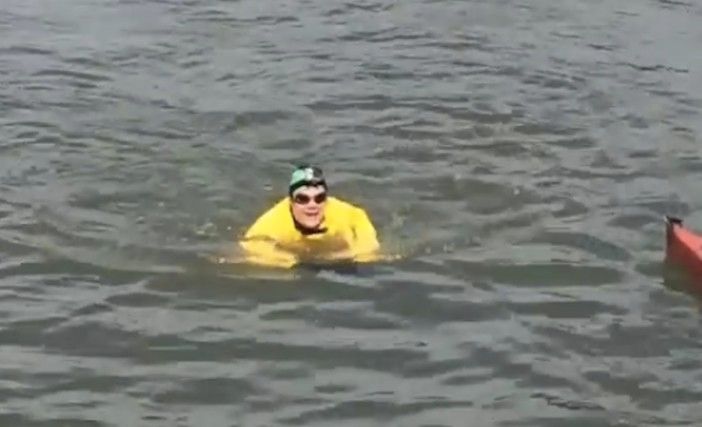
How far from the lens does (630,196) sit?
1550 cm

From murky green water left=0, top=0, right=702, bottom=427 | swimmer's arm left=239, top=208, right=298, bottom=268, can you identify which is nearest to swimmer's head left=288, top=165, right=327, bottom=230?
swimmer's arm left=239, top=208, right=298, bottom=268

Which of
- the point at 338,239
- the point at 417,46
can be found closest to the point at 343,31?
the point at 417,46

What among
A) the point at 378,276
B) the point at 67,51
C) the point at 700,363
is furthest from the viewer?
the point at 67,51

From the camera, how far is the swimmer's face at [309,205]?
45.0 ft

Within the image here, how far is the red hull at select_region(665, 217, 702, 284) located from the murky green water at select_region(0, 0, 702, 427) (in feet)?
0.76

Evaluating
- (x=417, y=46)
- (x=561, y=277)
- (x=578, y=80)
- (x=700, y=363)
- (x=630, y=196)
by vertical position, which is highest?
(x=417, y=46)

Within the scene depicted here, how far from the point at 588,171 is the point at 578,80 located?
11.7 ft

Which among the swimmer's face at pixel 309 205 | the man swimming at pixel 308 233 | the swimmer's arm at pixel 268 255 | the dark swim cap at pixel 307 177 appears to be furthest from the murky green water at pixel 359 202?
the dark swim cap at pixel 307 177

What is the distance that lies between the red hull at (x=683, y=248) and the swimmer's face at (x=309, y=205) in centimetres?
328

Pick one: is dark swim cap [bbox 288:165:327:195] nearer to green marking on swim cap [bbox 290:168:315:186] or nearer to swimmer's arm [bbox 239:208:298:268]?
green marking on swim cap [bbox 290:168:315:186]

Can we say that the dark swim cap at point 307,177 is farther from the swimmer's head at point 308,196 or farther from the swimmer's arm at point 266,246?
the swimmer's arm at point 266,246

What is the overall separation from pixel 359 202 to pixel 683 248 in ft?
12.6

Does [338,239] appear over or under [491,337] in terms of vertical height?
over

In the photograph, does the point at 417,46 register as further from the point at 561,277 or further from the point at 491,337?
the point at 491,337
